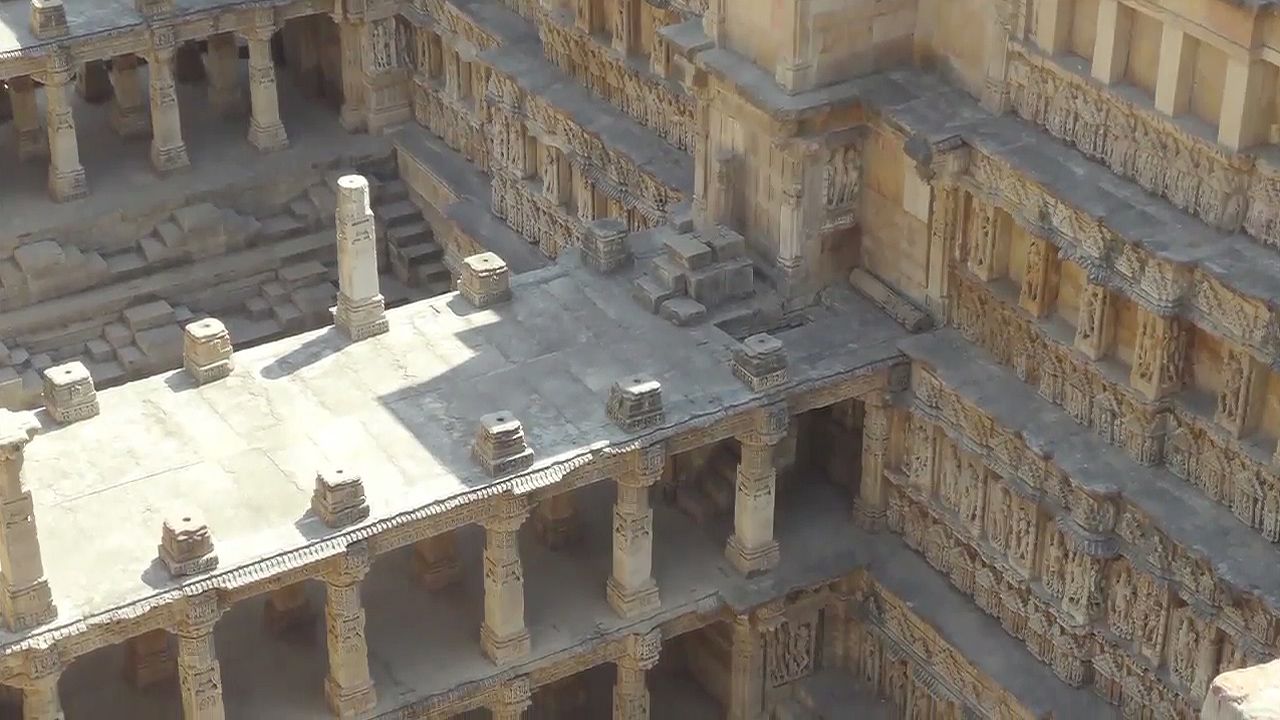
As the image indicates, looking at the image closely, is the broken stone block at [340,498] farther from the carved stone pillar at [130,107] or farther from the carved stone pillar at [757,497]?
the carved stone pillar at [130,107]

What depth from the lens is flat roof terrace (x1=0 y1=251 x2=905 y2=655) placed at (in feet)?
99.6

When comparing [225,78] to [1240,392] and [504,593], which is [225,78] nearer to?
[504,593]

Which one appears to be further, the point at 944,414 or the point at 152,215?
the point at 152,215

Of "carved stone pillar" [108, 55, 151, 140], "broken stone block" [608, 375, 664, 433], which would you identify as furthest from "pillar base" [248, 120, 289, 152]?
"broken stone block" [608, 375, 664, 433]

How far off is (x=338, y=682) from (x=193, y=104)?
20.5 meters

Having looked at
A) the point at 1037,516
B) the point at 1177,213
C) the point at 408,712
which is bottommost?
the point at 408,712

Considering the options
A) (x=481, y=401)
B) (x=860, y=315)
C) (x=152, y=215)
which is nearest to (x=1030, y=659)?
(x=860, y=315)

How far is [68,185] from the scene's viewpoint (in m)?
45.5

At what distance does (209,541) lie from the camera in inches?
1173

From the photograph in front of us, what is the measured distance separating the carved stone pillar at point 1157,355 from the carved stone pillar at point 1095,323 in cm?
58

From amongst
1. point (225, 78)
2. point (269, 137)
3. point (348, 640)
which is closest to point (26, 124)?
point (225, 78)

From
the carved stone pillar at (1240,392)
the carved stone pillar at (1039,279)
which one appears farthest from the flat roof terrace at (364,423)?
the carved stone pillar at (1240,392)

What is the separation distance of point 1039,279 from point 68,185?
21005 mm

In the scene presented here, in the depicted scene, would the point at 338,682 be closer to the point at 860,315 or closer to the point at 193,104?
the point at 860,315
